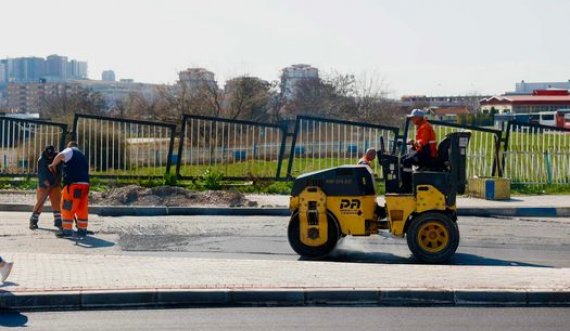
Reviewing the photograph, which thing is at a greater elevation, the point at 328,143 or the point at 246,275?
the point at 328,143

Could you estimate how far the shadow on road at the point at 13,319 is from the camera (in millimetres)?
8891

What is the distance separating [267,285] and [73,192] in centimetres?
626

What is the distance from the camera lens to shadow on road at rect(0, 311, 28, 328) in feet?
29.2

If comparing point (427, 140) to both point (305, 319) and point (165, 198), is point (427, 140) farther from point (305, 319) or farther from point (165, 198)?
point (165, 198)

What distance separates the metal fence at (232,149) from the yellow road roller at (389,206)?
1068cm

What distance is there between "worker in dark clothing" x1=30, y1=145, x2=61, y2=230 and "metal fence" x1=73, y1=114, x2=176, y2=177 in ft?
23.8

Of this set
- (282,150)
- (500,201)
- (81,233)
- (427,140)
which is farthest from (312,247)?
(282,150)

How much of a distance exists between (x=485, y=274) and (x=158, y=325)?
13.9 ft

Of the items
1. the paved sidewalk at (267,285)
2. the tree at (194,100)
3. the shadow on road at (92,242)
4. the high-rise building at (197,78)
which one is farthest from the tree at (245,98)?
the paved sidewalk at (267,285)

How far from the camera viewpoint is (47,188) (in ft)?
52.7

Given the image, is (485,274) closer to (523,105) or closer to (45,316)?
(45,316)

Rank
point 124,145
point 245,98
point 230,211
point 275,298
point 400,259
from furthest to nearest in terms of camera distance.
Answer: point 245,98 → point 124,145 → point 230,211 → point 400,259 → point 275,298

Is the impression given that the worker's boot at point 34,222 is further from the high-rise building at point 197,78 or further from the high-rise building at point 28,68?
the high-rise building at point 28,68

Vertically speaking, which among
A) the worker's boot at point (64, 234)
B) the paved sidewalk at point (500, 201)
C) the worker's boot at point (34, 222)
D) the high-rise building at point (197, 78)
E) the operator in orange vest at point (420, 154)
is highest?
the high-rise building at point (197, 78)
